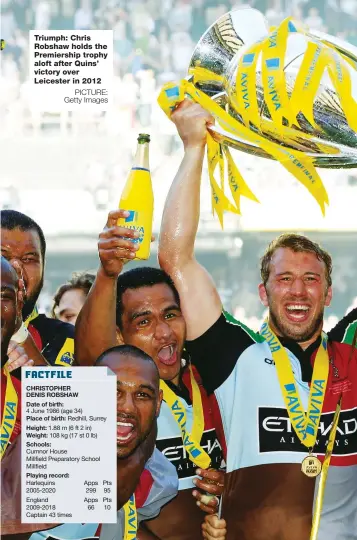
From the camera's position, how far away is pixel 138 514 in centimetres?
240

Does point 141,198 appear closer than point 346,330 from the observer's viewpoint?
Yes

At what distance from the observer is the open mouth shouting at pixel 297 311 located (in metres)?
2.53

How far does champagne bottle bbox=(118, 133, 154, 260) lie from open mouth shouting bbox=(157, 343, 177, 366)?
278 mm

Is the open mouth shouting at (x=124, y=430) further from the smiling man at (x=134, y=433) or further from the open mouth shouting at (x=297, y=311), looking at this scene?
the open mouth shouting at (x=297, y=311)

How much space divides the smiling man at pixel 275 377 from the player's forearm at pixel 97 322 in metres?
0.22

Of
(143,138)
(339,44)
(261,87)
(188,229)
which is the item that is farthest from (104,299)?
(339,44)

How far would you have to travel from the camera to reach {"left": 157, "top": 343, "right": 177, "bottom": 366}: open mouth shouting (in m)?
2.45

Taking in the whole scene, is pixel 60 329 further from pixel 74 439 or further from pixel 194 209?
pixel 194 209

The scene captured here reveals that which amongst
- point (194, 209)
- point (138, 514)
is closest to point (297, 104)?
point (194, 209)

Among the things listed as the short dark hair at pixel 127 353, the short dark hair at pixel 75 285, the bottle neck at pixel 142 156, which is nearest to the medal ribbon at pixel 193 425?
the short dark hair at pixel 127 353

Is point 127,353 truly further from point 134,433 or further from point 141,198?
point 141,198

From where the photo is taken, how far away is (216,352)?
2512mm

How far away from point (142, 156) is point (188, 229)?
23 cm

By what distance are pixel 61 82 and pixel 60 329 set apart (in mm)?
668
